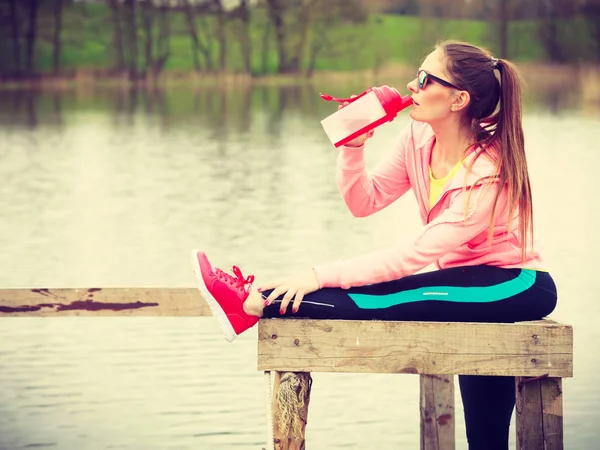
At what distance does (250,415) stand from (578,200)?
283 inches

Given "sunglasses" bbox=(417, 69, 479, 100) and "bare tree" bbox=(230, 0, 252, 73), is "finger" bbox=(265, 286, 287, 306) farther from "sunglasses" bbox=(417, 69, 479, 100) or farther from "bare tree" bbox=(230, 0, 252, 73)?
"bare tree" bbox=(230, 0, 252, 73)

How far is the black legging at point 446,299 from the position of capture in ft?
9.20

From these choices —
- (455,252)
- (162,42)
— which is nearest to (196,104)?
(162,42)

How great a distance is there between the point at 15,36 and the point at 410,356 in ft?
128

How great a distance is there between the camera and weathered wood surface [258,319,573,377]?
2.77 m

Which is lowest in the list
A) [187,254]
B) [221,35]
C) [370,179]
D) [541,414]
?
[221,35]

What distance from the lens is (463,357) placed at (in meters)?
2.78

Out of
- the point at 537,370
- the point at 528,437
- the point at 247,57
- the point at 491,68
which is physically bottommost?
the point at 247,57

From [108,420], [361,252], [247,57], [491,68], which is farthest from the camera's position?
[247,57]

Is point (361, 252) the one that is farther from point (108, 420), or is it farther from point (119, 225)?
point (108, 420)

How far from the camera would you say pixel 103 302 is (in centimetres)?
358

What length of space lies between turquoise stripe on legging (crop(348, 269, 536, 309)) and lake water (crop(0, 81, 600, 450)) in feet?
5.12

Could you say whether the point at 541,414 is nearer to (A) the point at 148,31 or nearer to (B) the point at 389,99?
(B) the point at 389,99

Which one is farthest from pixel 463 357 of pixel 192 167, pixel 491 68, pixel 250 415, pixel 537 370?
pixel 192 167
